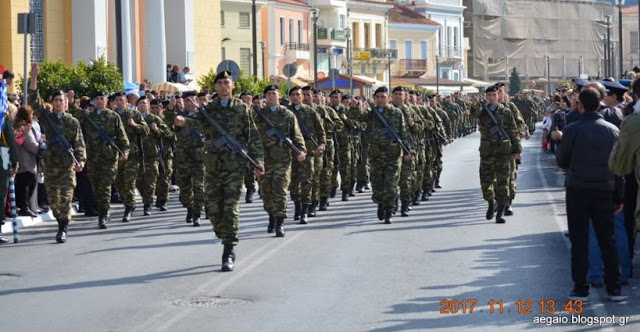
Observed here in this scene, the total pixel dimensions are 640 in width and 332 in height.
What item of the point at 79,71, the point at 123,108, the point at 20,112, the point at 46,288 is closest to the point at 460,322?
the point at 46,288

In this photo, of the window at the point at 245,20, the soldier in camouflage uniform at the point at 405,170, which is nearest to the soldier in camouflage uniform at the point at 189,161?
the soldier in camouflage uniform at the point at 405,170

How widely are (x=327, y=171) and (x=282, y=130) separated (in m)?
3.90

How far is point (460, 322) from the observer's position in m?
10.4

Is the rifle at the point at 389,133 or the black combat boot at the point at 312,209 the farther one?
the black combat boot at the point at 312,209

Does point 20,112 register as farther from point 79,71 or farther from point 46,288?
point 79,71

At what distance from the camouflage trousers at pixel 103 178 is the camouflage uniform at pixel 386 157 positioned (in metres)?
3.62

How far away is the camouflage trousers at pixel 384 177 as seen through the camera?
1898 cm

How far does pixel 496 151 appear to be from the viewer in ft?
62.4

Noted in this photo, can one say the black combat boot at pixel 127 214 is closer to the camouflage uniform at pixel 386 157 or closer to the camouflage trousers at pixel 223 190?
the camouflage uniform at pixel 386 157

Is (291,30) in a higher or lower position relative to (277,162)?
higher

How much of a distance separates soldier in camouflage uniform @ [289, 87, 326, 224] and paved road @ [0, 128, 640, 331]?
33 centimetres

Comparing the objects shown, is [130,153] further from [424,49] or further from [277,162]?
[424,49]

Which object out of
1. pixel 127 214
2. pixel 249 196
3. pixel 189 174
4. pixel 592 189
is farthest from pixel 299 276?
pixel 249 196

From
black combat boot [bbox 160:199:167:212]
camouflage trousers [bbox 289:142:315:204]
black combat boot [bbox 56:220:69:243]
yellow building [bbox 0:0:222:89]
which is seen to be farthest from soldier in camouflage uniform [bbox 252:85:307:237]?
yellow building [bbox 0:0:222:89]
